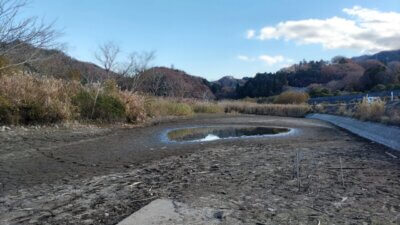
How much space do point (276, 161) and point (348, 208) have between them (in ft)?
12.4

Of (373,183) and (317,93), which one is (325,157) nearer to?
(373,183)

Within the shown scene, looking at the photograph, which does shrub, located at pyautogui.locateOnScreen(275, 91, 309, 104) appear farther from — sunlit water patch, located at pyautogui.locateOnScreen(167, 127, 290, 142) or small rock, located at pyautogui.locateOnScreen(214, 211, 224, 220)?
small rock, located at pyautogui.locateOnScreen(214, 211, 224, 220)

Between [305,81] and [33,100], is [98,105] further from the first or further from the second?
[305,81]

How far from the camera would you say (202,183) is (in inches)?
257

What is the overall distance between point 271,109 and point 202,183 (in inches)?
1582

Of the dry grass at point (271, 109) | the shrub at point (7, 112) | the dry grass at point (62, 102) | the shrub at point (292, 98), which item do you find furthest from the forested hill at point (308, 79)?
the shrub at point (7, 112)

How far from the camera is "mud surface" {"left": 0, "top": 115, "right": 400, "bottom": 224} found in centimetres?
486

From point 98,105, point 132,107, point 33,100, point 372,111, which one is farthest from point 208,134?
point 372,111

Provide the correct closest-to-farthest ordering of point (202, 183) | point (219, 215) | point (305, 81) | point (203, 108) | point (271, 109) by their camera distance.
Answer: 1. point (219, 215)
2. point (202, 183)
3. point (203, 108)
4. point (271, 109)
5. point (305, 81)

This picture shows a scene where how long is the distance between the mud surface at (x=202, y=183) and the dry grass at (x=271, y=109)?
32.6 m

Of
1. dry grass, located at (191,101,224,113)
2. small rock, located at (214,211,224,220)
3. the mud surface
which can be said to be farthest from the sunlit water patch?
dry grass, located at (191,101,224,113)

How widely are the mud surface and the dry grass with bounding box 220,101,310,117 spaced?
1282 inches

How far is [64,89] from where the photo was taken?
16984 millimetres

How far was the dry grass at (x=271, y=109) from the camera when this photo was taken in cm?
4332
